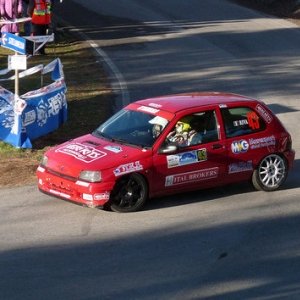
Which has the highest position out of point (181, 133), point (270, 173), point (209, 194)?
point (181, 133)

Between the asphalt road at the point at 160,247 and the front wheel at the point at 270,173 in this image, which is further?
the front wheel at the point at 270,173

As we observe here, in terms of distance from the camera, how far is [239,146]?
1208cm

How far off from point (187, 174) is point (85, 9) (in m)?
25.3

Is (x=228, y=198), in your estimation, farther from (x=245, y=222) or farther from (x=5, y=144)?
(x=5, y=144)

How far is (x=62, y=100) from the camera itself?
54.1 feet

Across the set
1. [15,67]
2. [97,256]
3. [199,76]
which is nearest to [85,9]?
[199,76]

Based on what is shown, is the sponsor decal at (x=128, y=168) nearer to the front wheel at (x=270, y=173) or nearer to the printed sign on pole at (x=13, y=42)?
the front wheel at (x=270, y=173)

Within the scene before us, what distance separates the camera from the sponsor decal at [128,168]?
10.9m

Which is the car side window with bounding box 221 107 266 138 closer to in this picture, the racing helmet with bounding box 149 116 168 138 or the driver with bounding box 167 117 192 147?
the driver with bounding box 167 117 192 147

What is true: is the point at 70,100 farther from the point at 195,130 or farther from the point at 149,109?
the point at 195,130

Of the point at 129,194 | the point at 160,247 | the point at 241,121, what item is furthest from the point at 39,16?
the point at 160,247

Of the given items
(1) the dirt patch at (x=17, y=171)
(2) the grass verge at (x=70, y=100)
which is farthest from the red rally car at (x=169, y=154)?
(2) the grass verge at (x=70, y=100)

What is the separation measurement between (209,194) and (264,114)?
1461 millimetres

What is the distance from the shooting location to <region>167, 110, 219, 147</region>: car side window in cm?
1162
